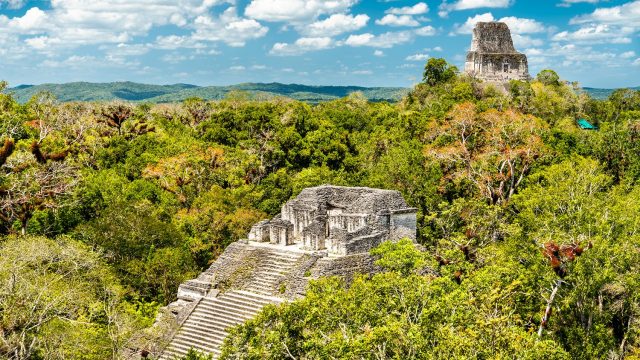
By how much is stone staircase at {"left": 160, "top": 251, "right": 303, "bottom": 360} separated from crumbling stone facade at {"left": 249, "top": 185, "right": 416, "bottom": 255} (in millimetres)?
1247

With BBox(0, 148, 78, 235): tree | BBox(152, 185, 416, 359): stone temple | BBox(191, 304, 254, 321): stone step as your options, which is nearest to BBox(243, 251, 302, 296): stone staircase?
BBox(152, 185, 416, 359): stone temple

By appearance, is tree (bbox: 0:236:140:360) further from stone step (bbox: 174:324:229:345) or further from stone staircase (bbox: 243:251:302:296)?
stone staircase (bbox: 243:251:302:296)

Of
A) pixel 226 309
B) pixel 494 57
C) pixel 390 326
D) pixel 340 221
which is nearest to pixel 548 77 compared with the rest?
pixel 494 57

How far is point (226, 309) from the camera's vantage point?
63.0ft

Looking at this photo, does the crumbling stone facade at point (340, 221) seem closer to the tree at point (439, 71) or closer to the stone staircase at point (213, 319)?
the stone staircase at point (213, 319)

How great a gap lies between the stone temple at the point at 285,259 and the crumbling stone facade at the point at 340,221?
0.03m

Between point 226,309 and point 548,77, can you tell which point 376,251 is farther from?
point 548,77

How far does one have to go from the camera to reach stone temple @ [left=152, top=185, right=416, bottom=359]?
61.4 feet

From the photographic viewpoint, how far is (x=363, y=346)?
11641 mm

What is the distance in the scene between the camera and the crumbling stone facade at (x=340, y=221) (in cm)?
2042

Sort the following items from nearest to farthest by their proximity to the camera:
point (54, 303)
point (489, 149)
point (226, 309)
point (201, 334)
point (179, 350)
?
point (54, 303), point (179, 350), point (201, 334), point (226, 309), point (489, 149)

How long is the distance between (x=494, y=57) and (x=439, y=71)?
6.53 meters

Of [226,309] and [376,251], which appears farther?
Answer: [226,309]

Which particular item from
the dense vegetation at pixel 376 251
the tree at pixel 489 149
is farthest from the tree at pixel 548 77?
the tree at pixel 489 149
